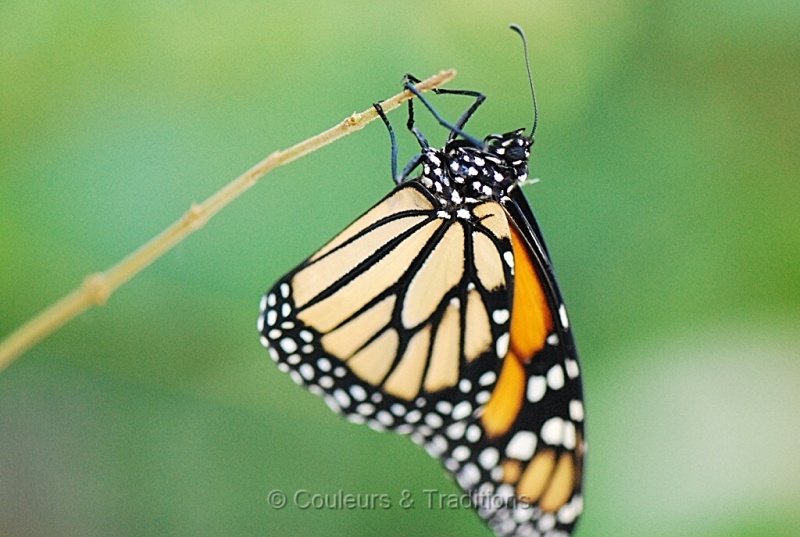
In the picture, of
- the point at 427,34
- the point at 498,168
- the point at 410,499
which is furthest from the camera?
the point at 427,34

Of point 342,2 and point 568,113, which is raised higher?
point 342,2

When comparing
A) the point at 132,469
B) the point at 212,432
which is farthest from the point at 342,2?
the point at 132,469

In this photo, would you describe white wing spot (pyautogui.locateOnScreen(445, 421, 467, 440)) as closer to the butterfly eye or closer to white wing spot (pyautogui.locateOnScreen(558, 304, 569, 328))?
white wing spot (pyautogui.locateOnScreen(558, 304, 569, 328))

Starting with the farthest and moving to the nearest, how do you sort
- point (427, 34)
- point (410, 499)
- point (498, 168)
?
1. point (427, 34)
2. point (410, 499)
3. point (498, 168)

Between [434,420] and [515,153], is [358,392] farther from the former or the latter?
[515,153]

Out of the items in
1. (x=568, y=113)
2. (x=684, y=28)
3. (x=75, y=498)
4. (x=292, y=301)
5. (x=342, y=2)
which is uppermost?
(x=342, y=2)

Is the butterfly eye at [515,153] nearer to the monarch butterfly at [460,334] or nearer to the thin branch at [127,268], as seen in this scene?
the monarch butterfly at [460,334]

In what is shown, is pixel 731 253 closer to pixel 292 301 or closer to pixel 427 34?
pixel 427 34
